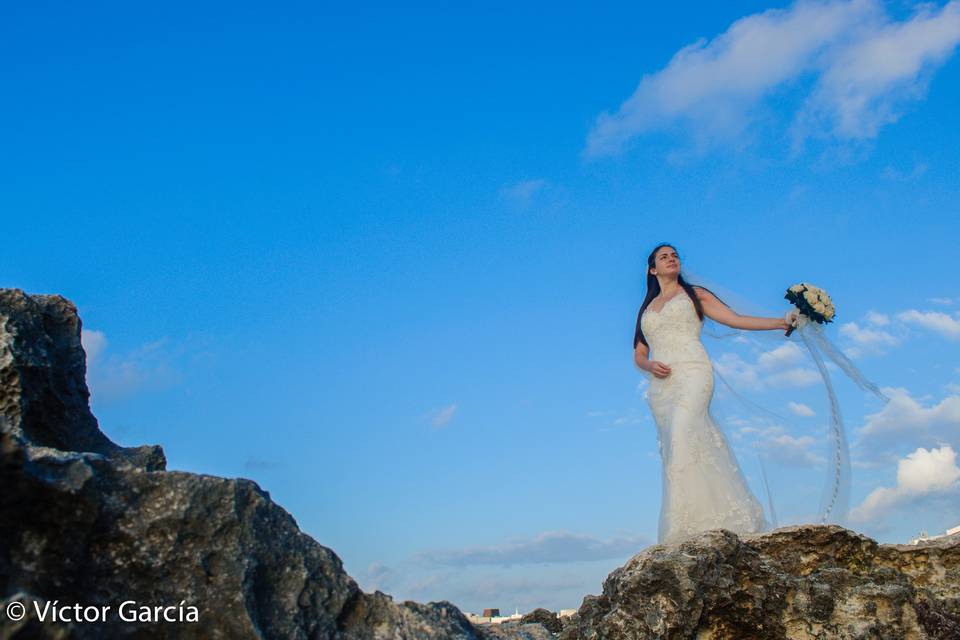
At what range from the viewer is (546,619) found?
9.41 m

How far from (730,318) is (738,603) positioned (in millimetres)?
9061

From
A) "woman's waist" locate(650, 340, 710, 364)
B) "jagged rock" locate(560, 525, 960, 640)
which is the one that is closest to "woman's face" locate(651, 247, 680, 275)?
"woman's waist" locate(650, 340, 710, 364)

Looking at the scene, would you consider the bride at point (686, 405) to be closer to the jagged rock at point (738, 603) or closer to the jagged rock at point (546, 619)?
the jagged rock at point (546, 619)

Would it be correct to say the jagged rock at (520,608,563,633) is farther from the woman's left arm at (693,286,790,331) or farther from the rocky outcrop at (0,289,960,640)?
the woman's left arm at (693,286,790,331)

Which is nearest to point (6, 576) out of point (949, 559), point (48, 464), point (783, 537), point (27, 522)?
point (27, 522)

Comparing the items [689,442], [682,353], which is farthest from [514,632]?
[682,353]

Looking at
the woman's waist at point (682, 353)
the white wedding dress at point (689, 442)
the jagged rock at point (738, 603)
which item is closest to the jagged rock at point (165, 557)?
the jagged rock at point (738, 603)

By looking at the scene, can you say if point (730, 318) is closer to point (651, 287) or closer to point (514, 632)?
point (651, 287)

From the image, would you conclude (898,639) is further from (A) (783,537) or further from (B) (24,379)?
(B) (24,379)

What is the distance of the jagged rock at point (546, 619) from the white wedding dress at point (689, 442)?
3.64 metres

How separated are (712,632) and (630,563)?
0.80 meters

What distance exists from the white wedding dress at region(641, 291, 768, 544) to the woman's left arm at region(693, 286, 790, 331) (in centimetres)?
27

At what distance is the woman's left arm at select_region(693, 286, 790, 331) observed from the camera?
14.8 m

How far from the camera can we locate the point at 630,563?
23.4 ft
